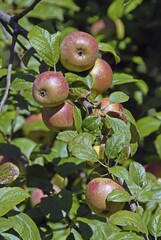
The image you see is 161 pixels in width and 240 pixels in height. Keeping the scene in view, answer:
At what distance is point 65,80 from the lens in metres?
1.43

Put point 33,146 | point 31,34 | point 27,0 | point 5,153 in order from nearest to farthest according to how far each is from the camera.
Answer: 1. point 31,34
2. point 5,153
3. point 33,146
4. point 27,0

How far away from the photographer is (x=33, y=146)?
227cm

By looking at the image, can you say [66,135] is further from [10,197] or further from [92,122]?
[10,197]

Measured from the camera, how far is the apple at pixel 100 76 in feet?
4.89

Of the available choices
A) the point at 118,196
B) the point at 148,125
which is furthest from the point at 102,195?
the point at 148,125

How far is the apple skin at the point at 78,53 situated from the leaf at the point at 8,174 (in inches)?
9.6

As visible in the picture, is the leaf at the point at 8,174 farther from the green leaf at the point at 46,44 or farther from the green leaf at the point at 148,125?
the green leaf at the point at 148,125

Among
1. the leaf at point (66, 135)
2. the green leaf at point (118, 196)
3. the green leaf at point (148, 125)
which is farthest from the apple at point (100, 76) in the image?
the green leaf at point (148, 125)

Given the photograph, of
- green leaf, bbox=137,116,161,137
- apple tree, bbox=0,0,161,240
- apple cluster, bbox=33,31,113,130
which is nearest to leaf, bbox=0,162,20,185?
apple tree, bbox=0,0,161,240

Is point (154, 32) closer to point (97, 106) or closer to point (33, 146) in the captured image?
point (33, 146)

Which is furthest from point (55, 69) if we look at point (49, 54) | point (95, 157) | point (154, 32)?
point (154, 32)

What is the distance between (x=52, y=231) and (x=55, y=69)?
0.47 meters

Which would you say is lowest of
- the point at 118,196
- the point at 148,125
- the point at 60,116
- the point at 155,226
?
the point at 148,125

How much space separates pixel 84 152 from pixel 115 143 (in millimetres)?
64
